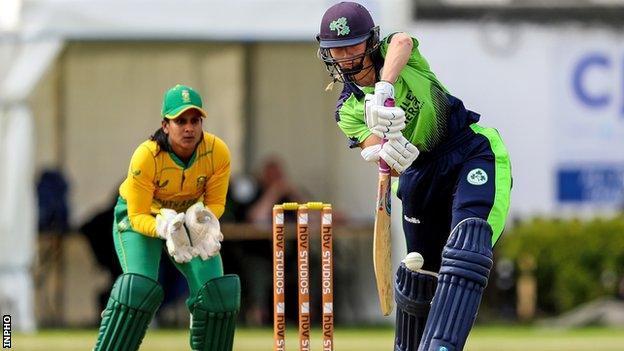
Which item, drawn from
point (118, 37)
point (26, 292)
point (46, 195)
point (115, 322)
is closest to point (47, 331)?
point (26, 292)

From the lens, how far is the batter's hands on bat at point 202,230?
6.49 meters

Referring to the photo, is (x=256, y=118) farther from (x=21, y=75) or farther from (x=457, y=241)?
(x=457, y=241)

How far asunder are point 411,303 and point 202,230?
36.0 inches

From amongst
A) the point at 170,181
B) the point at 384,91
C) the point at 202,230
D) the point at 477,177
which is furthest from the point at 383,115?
the point at 170,181

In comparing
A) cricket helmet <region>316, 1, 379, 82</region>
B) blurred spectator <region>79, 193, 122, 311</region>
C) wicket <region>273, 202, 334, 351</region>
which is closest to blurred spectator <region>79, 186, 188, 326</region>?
blurred spectator <region>79, 193, 122, 311</region>

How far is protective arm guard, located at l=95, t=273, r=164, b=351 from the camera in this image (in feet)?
21.3

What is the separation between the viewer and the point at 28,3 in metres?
11.2

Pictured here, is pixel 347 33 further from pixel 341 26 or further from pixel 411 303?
pixel 411 303

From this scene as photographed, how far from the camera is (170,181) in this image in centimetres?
666

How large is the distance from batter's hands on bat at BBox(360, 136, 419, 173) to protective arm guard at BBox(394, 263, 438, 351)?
66 centimetres

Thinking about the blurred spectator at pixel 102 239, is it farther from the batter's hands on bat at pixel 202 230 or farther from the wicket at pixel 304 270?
the wicket at pixel 304 270

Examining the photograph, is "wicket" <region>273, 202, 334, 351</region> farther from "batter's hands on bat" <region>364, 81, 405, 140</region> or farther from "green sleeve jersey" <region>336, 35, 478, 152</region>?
"batter's hands on bat" <region>364, 81, 405, 140</region>

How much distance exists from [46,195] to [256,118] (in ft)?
6.22

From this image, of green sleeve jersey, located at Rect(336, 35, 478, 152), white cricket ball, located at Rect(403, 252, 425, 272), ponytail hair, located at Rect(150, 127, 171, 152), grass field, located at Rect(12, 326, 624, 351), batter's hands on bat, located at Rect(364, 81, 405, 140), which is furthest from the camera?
grass field, located at Rect(12, 326, 624, 351)
